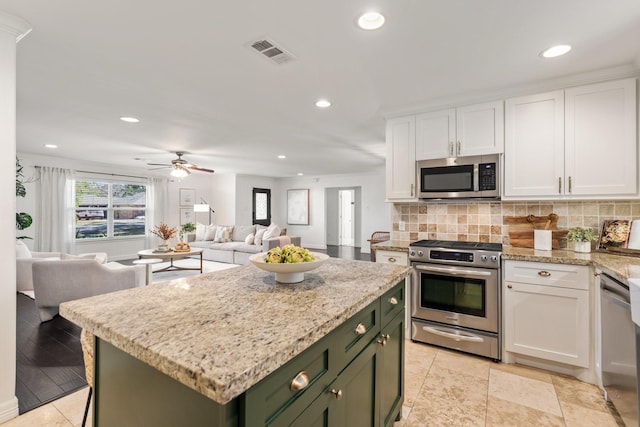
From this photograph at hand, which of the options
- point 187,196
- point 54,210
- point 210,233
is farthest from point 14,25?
point 187,196

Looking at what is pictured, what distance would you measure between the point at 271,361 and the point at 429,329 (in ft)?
7.99

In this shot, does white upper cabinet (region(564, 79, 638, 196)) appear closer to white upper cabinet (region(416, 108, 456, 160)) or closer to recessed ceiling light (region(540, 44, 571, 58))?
recessed ceiling light (region(540, 44, 571, 58))

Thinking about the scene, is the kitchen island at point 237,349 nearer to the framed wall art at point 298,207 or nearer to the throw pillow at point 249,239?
the throw pillow at point 249,239

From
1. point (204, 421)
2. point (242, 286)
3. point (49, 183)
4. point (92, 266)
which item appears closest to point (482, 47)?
point (242, 286)

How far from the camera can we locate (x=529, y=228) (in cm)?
284

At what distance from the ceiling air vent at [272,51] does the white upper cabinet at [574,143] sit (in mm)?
2037

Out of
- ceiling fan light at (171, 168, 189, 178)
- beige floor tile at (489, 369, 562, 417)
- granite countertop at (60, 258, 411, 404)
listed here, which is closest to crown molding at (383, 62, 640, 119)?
granite countertop at (60, 258, 411, 404)

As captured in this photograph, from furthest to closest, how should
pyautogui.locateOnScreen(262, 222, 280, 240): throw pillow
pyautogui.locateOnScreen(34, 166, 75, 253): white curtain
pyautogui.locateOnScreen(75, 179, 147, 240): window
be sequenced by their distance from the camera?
pyautogui.locateOnScreen(75, 179, 147, 240): window, pyautogui.locateOnScreen(262, 222, 280, 240): throw pillow, pyautogui.locateOnScreen(34, 166, 75, 253): white curtain

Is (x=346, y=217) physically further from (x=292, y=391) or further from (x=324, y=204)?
(x=292, y=391)

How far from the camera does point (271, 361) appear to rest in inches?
29.2

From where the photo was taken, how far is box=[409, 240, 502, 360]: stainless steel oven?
8.24 feet

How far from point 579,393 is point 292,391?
2393 mm

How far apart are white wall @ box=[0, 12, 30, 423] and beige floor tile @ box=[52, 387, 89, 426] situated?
0.76ft

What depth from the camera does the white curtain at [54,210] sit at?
611 centimetres
